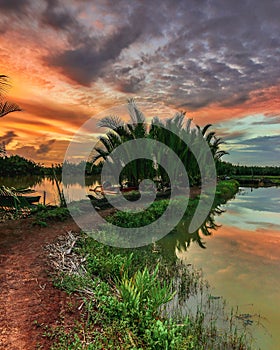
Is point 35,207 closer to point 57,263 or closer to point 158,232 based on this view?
point 158,232

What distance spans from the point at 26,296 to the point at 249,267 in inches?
194

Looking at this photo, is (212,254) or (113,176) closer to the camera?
(212,254)

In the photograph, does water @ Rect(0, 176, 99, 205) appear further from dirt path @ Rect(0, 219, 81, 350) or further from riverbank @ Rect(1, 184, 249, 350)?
riverbank @ Rect(1, 184, 249, 350)

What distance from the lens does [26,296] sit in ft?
13.5

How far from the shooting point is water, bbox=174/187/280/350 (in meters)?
4.50

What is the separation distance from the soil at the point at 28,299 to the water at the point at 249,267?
8.98 ft

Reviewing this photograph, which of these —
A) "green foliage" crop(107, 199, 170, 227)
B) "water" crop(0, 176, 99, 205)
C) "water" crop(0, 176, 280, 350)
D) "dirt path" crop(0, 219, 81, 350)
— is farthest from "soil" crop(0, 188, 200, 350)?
"water" crop(0, 176, 99, 205)

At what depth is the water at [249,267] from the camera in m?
4.50

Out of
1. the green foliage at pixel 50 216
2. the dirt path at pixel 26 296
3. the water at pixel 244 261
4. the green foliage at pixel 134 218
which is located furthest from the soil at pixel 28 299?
the green foliage at pixel 134 218

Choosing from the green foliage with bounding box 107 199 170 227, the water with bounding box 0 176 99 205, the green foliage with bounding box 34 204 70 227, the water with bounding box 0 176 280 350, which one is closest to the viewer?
the water with bounding box 0 176 280 350

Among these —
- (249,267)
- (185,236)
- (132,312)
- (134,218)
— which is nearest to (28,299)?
(132,312)

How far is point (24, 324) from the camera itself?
345cm

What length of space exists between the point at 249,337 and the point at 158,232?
5.85 metres

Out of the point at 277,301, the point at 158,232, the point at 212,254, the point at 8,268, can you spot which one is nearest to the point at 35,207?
the point at 158,232
